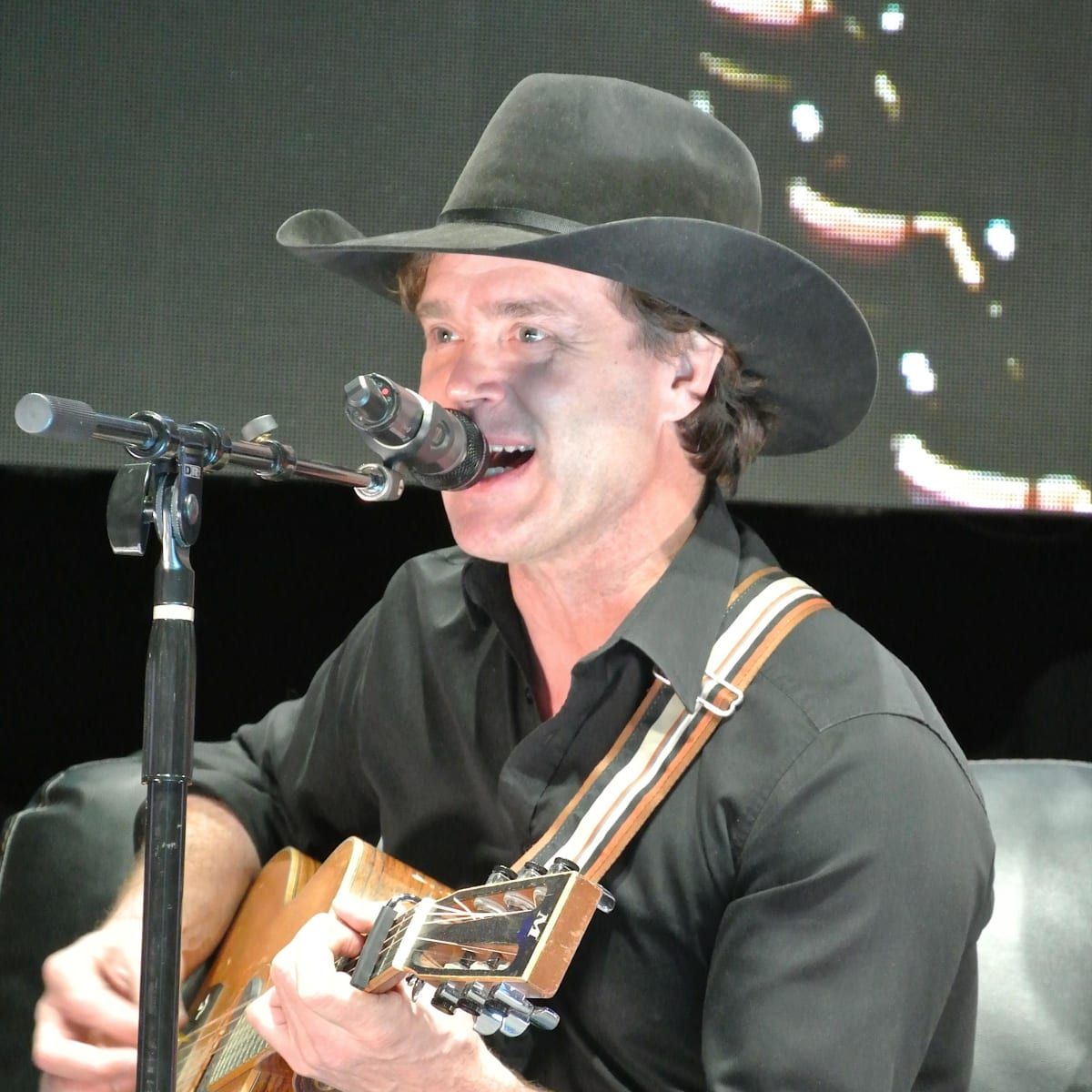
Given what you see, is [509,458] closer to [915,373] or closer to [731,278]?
[731,278]

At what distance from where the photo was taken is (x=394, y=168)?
282cm

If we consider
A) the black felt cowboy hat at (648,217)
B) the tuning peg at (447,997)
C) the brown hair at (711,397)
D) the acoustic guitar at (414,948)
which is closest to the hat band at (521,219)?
the black felt cowboy hat at (648,217)

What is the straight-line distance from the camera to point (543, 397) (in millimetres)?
1750

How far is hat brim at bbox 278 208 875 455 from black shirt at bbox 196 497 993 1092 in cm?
20

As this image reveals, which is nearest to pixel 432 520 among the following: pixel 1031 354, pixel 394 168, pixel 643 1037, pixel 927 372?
pixel 394 168

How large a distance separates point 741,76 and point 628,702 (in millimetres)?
1477

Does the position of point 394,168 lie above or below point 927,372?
above

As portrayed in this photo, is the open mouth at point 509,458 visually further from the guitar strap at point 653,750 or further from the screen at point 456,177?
the screen at point 456,177

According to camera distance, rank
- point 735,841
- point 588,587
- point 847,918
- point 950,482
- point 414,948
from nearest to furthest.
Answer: point 414,948 → point 847,918 → point 735,841 → point 588,587 → point 950,482

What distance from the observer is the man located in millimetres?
1498

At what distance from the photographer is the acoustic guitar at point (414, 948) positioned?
1226 millimetres

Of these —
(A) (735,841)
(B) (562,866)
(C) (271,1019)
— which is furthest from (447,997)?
(A) (735,841)

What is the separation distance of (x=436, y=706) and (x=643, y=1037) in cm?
56

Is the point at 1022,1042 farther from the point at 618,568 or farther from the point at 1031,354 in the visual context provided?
the point at 1031,354
